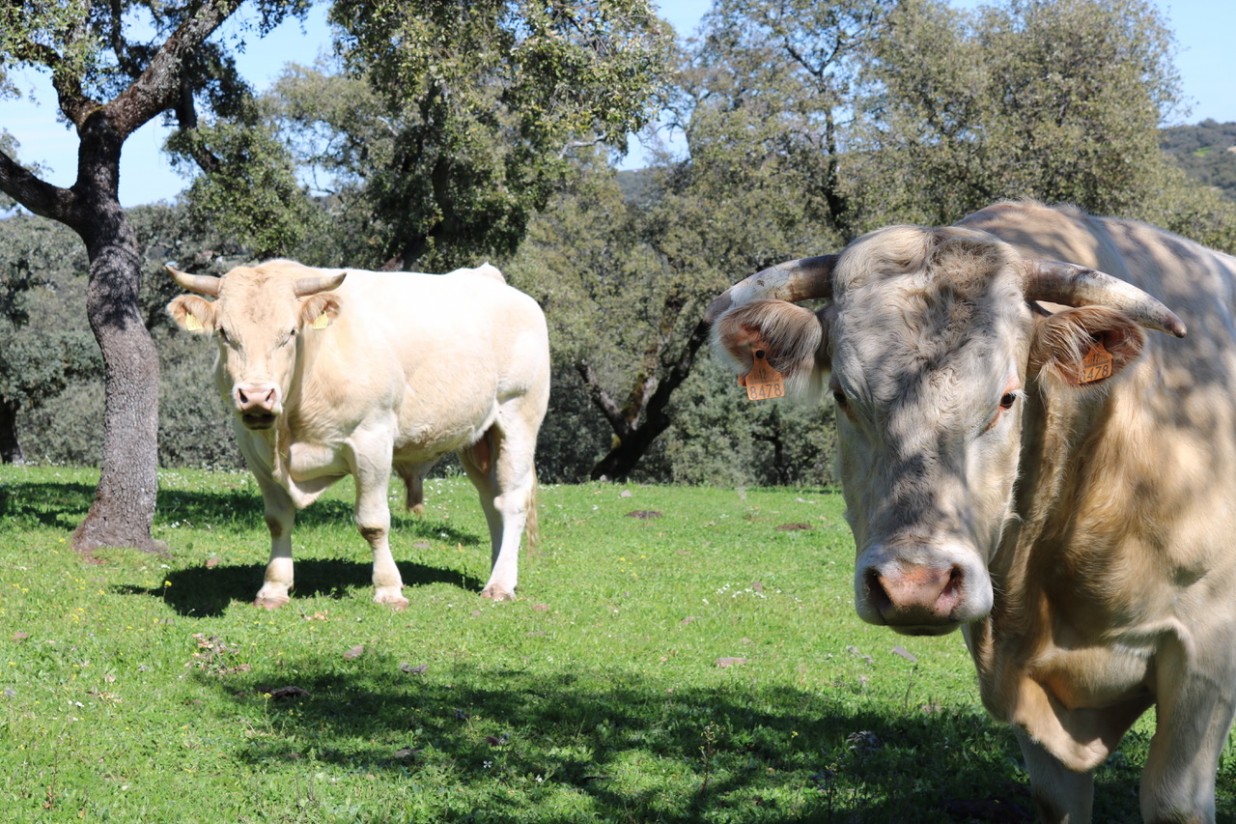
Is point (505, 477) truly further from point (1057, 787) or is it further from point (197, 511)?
point (1057, 787)

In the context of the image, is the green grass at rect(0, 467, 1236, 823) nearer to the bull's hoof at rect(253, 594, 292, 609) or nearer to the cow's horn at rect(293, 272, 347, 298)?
the bull's hoof at rect(253, 594, 292, 609)

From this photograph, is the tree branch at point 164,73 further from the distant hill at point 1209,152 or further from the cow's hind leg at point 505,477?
the distant hill at point 1209,152

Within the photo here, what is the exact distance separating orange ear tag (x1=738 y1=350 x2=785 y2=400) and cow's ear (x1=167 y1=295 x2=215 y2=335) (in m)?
6.48

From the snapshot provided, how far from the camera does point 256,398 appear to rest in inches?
362

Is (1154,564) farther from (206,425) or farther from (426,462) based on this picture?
(206,425)

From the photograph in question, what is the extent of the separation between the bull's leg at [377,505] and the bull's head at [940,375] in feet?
23.0

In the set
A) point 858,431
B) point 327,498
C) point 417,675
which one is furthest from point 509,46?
point 858,431

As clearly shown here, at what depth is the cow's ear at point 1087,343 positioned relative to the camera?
3.99m

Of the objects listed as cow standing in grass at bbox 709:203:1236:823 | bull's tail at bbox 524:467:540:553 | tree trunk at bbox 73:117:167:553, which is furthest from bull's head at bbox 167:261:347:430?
cow standing in grass at bbox 709:203:1236:823

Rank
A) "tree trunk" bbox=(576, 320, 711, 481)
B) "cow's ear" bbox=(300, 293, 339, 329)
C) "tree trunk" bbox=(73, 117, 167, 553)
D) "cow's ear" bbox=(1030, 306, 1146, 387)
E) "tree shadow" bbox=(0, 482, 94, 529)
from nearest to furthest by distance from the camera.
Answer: "cow's ear" bbox=(1030, 306, 1146, 387), "cow's ear" bbox=(300, 293, 339, 329), "tree trunk" bbox=(73, 117, 167, 553), "tree shadow" bbox=(0, 482, 94, 529), "tree trunk" bbox=(576, 320, 711, 481)

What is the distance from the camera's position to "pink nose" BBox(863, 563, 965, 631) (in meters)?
3.54

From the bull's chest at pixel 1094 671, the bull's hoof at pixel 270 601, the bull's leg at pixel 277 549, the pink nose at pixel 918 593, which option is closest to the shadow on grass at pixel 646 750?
the bull's chest at pixel 1094 671

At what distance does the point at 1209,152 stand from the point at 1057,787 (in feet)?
362

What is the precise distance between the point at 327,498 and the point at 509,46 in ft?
24.1
